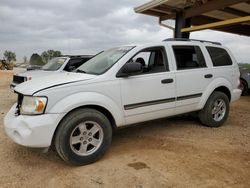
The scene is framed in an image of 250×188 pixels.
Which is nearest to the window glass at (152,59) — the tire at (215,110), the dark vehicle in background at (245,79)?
the tire at (215,110)

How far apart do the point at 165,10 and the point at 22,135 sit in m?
7.23

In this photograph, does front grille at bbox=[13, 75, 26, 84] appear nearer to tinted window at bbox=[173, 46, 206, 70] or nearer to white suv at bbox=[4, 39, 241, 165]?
white suv at bbox=[4, 39, 241, 165]

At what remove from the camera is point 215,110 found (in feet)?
17.5

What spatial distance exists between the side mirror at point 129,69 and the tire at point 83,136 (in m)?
0.74

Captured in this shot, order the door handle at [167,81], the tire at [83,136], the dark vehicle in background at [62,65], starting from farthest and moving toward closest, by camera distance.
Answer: the dark vehicle in background at [62,65], the door handle at [167,81], the tire at [83,136]

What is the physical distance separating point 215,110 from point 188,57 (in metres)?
1.40

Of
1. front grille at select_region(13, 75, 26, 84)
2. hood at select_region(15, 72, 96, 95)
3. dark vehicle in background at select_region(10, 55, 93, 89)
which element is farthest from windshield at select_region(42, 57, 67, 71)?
hood at select_region(15, 72, 96, 95)

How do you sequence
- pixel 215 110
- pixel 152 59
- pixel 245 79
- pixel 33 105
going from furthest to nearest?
pixel 245 79 < pixel 215 110 < pixel 152 59 < pixel 33 105

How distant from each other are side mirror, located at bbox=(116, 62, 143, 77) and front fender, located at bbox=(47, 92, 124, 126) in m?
0.47

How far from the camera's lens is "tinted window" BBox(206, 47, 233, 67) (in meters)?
5.20

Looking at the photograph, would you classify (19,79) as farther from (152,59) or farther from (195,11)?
(195,11)

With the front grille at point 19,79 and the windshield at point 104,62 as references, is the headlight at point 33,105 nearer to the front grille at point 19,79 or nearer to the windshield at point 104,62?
the windshield at point 104,62

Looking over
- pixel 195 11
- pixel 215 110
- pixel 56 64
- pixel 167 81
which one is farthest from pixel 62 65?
pixel 215 110

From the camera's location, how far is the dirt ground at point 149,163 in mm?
3057
